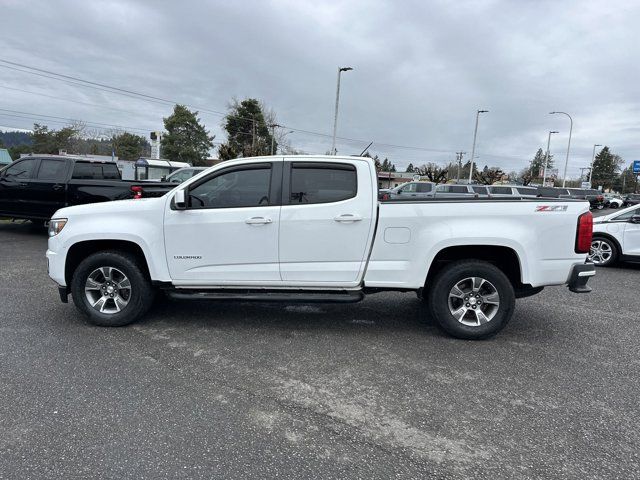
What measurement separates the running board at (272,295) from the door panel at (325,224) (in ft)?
0.52

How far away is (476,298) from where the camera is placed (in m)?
4.74

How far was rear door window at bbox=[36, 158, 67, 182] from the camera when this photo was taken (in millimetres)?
10539

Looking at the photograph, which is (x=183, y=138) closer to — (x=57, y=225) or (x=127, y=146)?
(x=127, y=146)

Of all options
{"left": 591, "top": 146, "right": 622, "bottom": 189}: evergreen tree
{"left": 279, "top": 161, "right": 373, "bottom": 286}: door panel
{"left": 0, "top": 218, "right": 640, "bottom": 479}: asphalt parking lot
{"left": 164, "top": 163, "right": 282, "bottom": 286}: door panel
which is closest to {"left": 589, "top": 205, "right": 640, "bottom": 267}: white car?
{"left": 0, "top": 218, "right": 640, "bottom": 479}: asphalt parking lot

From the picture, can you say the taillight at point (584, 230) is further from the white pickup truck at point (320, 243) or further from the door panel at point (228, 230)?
the door panel at point (228, 230)

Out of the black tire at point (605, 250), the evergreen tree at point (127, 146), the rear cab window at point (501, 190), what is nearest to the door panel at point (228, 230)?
the black tire at point (605, 250)

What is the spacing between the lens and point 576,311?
240 inches

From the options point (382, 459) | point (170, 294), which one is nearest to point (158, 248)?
point (170, 294)

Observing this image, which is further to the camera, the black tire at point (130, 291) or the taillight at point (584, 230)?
the black tire at point (130, 291)

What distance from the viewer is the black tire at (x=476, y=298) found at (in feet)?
15.2

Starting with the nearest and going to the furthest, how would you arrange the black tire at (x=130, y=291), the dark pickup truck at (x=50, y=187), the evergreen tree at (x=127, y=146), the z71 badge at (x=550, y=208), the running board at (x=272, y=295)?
the z71 badge at (x=550, y=208) → the running board at (x=272, y=295) → the black tire at (x=130, y=291) → the dark pickup truck at (x=50, y=187) → the evergreen tree at (x=127, y=146)

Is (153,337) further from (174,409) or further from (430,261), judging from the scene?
(430,261)

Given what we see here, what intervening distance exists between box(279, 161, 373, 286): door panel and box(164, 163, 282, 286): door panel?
0.46 ft

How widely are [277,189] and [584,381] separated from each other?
3.38 metres
